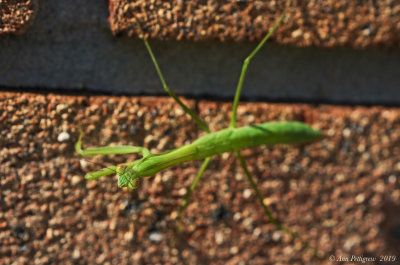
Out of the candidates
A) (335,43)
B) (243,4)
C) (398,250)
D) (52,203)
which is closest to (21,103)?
(52,203)

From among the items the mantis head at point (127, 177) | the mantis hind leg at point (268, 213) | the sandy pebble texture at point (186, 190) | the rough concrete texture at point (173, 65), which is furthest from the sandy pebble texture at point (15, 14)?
the mantis hind leg at point (268, 213)

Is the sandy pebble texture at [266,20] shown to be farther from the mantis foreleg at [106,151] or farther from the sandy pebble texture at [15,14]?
the mantis foreleg at [106,151]

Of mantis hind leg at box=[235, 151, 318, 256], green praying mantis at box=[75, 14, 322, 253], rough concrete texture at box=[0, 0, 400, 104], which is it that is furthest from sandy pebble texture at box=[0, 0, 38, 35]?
mantis hind leg at box=[235, 151, 318, 256]

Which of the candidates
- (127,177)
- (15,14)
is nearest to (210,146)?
(127,177)

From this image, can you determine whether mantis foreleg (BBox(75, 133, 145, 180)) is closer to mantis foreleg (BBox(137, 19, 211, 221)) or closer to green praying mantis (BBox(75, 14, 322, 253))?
green praying mantis (BBox(75, 14, 322, 253))

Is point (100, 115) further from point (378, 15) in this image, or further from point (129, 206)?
point (378, 15)

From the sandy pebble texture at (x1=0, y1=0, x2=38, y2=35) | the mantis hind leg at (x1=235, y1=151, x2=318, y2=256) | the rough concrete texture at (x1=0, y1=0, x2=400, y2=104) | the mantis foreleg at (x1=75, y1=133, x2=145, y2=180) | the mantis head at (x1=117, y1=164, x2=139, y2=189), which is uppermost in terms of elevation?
the sandy pebble texture at (x1=0, y1=0, x2=38, y2=35)
